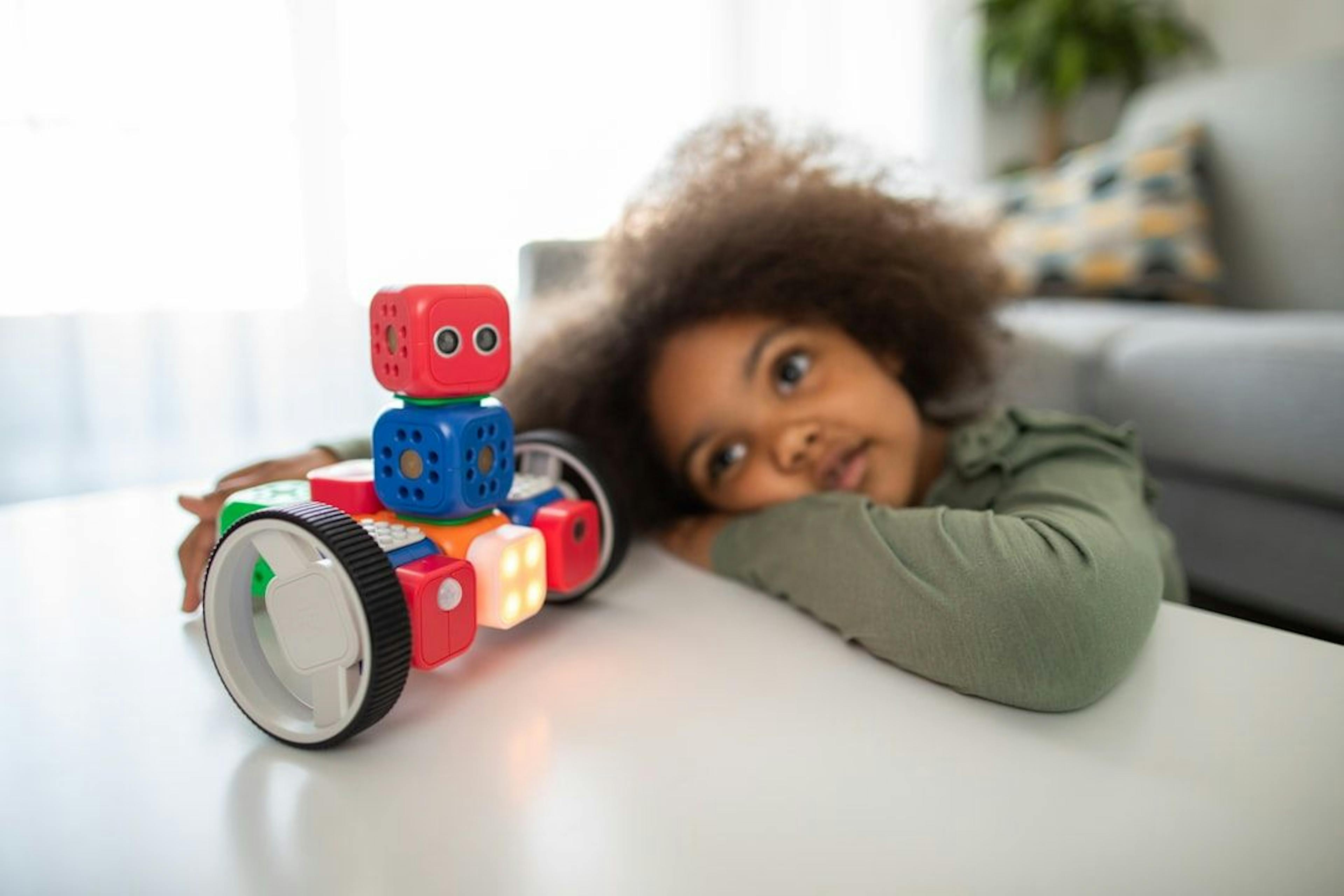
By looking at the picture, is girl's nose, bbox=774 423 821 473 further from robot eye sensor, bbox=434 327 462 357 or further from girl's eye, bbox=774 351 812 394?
robot eye sensor, bbox=434 327 462 357

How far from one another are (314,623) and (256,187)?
1449 millimetres

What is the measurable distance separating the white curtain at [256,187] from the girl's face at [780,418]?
46 cm

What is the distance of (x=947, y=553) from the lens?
22.7 inches

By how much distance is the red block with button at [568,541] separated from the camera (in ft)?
2.03

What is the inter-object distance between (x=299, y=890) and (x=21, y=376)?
5.16 ft

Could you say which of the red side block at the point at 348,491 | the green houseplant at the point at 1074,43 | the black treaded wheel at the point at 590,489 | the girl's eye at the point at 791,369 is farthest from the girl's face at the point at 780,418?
the green houseplant at the point at 1074,43

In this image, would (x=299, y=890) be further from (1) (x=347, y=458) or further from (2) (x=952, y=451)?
(2) (x=952, y=451)

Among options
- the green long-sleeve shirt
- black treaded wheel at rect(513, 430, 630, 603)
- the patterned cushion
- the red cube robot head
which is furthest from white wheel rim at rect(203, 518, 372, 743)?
the patterned cushion

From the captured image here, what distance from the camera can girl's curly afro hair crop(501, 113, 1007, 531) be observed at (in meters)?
0.95

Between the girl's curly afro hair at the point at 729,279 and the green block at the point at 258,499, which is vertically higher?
the girl's curly afro hair at the point at 729,279

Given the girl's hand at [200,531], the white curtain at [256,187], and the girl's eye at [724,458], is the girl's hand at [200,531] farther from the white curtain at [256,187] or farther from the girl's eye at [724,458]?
the white curtain at [256,187]

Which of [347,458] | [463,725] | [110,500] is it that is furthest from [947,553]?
[110,500]

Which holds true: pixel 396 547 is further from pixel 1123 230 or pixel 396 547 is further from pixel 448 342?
pixel 1123 230

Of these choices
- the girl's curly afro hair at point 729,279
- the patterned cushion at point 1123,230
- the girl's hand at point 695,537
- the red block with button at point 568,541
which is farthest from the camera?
the patterned cushion at point 1123,230
